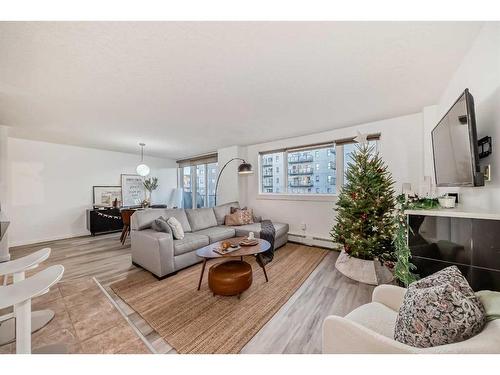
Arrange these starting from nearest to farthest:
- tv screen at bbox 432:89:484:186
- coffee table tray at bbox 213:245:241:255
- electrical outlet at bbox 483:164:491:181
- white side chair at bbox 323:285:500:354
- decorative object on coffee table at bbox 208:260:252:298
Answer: white side chair at bbox 323:285:500:354, tv screen at bbox 432:89:484:186, electrical outlet at bbox 483:164:491:181, decorative object on coffee table at bbox 208:260:252:298, coffee table tray at bbox 213:245:241:255

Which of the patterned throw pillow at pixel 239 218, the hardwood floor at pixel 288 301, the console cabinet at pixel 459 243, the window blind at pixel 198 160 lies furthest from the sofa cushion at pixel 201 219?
the console cabinet at pixel 459 243

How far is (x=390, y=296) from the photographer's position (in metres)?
1.26

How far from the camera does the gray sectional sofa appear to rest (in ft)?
8.21

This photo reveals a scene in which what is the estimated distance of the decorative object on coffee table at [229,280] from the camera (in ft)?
6.52

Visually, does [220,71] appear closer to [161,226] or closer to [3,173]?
[161,226]

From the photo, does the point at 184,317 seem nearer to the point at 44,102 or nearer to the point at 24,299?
the point at 24,299

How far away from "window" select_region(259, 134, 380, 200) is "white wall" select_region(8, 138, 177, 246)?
15.0ft

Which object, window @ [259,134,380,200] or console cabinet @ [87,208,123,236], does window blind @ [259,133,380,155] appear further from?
console cabinet @ [87,208,123,236]

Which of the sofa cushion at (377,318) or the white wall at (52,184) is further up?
the white wall at (52,184)

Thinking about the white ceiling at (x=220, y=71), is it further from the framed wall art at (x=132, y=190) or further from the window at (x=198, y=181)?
the window at (x=198, y=181)

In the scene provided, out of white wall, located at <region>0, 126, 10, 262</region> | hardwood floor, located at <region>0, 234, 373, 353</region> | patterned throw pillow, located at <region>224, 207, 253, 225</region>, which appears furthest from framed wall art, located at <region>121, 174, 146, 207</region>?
patterned throw pillow, located at <region>224, 207, 253, 225</region>

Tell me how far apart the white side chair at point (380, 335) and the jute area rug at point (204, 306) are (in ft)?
2.71

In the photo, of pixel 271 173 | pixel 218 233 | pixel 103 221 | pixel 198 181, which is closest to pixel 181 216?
pixel 218 233
